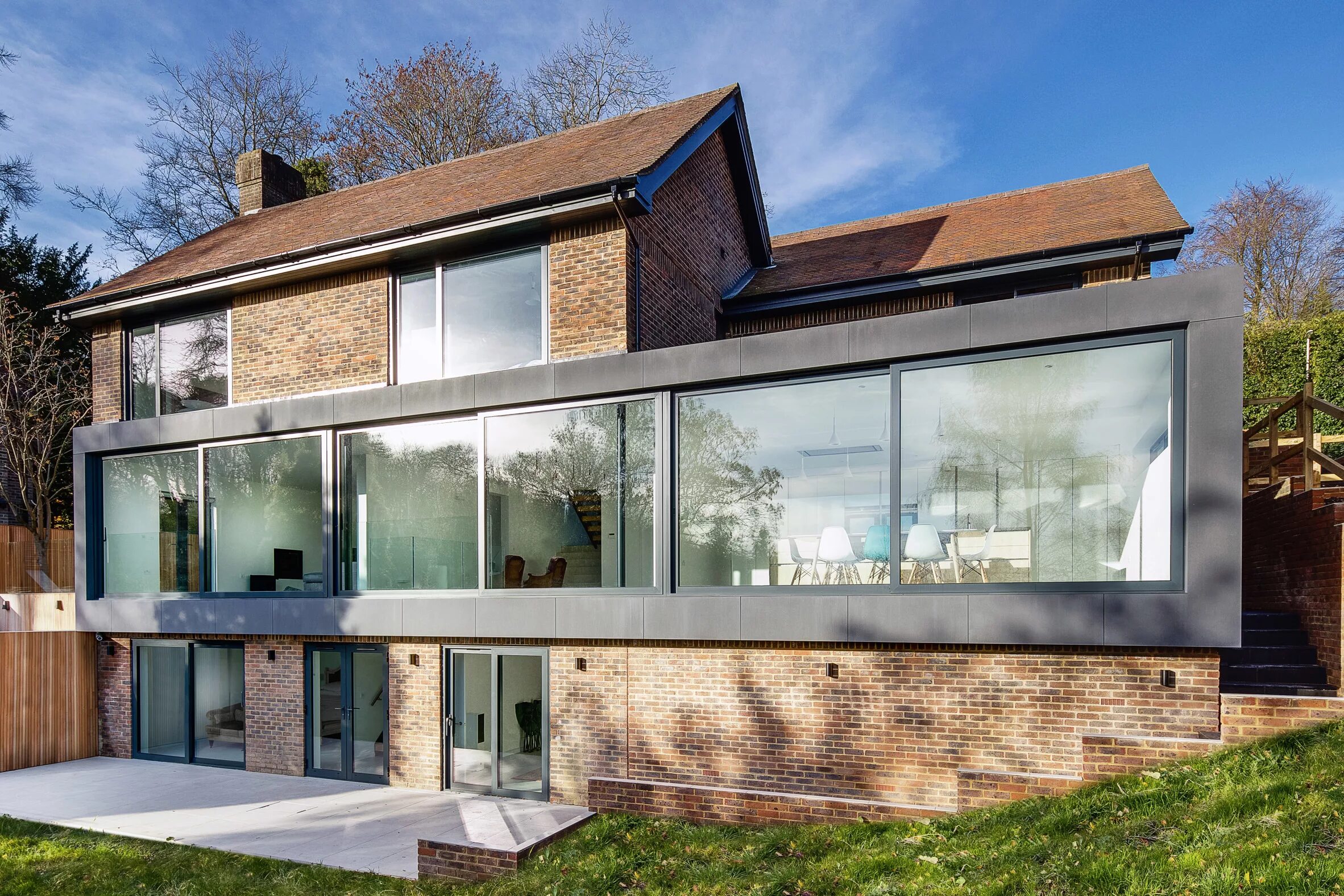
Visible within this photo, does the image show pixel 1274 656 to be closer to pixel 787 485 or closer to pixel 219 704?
pixel 787 485

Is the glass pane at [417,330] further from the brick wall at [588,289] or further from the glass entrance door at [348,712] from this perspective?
the glass entrance door at [348,712]

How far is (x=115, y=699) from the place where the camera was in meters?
12.3

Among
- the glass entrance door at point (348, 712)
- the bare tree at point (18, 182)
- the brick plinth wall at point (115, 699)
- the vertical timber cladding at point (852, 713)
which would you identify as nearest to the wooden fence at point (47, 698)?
the brick plinth wall at point (115, 699)

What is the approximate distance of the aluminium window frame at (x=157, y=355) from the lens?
1197cm

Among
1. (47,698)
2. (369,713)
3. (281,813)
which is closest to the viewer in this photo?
(281,813)

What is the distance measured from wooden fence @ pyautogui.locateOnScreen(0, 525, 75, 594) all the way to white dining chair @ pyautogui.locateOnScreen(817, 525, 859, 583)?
1891 cm

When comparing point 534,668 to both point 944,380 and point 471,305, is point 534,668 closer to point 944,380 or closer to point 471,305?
point 471,305

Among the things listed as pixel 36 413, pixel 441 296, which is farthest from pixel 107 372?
pixel 36 413

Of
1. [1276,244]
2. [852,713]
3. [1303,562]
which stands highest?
[1276,244]

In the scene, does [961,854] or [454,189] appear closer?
[961,854]

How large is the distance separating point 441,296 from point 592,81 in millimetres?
16461

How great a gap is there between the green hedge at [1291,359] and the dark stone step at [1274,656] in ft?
30.1

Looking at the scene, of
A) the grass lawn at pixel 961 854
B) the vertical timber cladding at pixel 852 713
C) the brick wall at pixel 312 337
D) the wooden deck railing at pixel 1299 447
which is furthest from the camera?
the brick wall at pixel 312 337

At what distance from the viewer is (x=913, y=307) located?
467 inches
